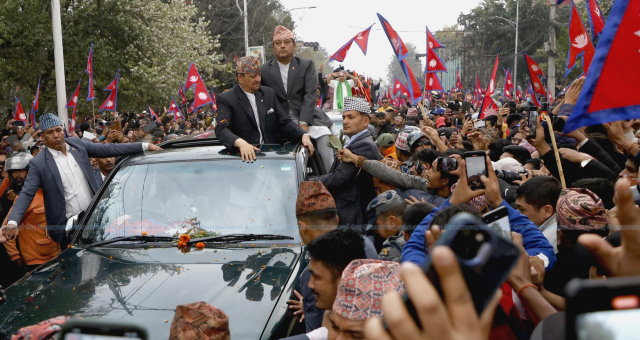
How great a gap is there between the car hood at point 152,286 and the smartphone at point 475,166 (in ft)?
3.94

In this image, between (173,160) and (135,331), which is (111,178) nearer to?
→ (173,160)

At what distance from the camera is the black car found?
3172 millimetres

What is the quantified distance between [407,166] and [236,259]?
2.63 meters

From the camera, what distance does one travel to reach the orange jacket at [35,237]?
5.55 m

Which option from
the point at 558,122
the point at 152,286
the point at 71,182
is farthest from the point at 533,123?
the point at 71,182

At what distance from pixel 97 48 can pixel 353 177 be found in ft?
58.6

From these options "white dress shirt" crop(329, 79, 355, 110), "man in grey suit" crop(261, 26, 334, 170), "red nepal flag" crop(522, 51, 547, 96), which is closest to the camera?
"man in grey suit" crop(261, 26, 334, 170)

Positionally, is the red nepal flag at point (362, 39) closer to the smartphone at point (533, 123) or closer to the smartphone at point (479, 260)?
the smartphone at point (533, 123)

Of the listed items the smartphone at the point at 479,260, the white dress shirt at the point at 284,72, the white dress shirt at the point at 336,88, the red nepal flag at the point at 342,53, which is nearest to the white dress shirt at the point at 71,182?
the white dress shirt at the point at 284,72

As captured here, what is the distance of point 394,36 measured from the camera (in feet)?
38.1

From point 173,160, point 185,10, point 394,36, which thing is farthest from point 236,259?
point 185,10

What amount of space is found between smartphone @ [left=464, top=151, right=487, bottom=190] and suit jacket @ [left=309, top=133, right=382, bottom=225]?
1.57 meters

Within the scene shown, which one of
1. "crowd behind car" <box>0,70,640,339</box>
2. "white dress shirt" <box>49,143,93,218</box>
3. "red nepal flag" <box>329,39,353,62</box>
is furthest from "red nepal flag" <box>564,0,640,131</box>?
"red nepal flag" <box>329,39,353,62</box>

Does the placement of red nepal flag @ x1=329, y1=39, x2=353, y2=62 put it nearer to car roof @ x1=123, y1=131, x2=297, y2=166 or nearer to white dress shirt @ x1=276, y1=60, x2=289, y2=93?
white dress shirt @ x1=276, y1=60, x2=289, y2=93
